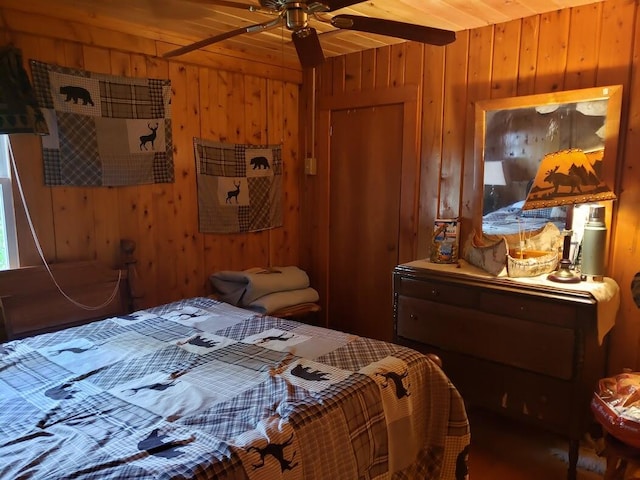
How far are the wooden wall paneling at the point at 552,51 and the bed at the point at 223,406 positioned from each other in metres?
1.76

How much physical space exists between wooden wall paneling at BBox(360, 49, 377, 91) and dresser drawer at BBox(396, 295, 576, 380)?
155 centimetres

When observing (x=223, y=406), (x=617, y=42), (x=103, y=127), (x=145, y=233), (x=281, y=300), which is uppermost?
(x=617, y=42)

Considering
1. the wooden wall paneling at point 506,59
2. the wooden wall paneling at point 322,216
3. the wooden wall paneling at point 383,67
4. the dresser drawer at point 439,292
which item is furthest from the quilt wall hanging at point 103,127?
the wooden wall paneling at point 506,59

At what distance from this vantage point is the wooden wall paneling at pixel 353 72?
3.38 meters

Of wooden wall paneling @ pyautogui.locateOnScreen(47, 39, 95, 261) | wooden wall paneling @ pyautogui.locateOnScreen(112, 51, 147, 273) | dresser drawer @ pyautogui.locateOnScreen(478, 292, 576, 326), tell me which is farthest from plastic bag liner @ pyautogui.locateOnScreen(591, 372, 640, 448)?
wooden wall paneling @ pyautogui.locateOnScreen(47, 39, 95, 261)

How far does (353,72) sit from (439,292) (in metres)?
1.76

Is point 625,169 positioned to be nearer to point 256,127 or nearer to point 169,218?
point 256,127

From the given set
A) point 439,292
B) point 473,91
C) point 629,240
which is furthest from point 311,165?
point 629,240

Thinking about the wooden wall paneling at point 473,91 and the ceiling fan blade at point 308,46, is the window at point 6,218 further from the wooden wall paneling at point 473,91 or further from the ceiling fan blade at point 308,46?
the wooden wall paneling at point 473,91

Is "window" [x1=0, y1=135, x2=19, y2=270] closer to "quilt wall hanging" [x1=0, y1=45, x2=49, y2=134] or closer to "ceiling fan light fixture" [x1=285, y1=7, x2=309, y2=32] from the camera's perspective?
"quilt wall hanging" [x1=0, y1=45, x2=49, y2=134]

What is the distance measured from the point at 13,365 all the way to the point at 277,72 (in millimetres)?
2601

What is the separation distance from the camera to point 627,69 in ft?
7.75

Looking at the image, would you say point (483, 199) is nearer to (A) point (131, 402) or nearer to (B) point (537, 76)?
(B) point (537, 76)

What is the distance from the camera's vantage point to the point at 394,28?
5.90ft
